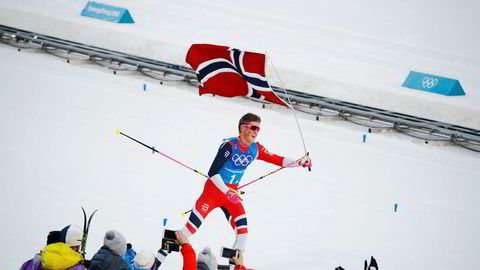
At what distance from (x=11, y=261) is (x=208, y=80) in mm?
3476

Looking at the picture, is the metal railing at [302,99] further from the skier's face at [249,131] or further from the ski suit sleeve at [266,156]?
the skier's face at [249,131]

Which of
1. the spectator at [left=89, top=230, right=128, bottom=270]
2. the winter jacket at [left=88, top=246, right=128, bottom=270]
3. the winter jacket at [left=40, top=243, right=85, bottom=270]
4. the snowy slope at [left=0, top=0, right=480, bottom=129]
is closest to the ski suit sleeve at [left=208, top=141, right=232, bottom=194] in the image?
the spectator at [left=89, top=230, right=128, bottom=270]

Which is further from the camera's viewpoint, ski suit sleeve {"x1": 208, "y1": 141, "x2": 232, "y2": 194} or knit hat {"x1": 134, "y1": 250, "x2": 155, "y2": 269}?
ski suit sleeve {"x1": 208, "y1": 141, "x2": 232, "y2": 194}

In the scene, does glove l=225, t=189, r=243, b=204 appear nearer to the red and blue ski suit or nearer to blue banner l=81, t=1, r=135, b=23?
the red and blue ski suit

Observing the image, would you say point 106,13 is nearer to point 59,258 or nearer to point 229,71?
point 229,71

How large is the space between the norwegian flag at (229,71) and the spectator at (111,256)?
2.99 m

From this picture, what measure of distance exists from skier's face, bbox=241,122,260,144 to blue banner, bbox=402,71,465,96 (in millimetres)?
8569

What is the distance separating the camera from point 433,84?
17125 millimetres

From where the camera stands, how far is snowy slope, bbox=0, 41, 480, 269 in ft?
35.2

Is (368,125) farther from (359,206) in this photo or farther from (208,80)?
(208,80)

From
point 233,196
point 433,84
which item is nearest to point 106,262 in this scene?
point 233,196

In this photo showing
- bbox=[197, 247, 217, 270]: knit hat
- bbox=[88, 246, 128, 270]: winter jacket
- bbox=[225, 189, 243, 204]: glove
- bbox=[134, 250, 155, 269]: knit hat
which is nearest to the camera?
bbox=[88, 246, 128, 270]: winter jacket

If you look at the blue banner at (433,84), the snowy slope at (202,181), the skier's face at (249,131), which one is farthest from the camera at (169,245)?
the blue banner at (433,84)

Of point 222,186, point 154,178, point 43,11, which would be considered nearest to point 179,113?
point 154,178
